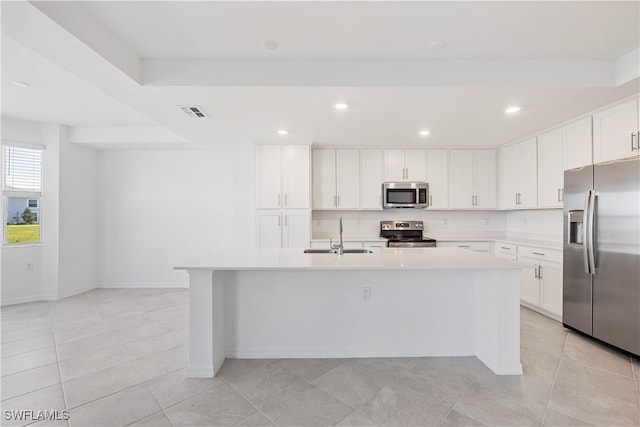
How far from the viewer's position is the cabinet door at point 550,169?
347 centimetres

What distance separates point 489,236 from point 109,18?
5.70 metres

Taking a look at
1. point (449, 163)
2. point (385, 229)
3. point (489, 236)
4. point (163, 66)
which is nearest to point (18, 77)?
point (163, 66)

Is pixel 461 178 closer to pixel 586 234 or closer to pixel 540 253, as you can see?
pixel 540 253

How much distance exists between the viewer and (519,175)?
419cm

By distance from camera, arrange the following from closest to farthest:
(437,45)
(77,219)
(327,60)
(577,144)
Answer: (437,45), (327,60), (577,144), (77,219)

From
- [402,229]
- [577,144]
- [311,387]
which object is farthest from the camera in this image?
[402,229]

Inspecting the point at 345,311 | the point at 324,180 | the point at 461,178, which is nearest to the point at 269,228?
the point at 324,180

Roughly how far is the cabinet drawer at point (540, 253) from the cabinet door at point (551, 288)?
0.09 meters

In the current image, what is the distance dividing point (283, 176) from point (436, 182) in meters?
2.59

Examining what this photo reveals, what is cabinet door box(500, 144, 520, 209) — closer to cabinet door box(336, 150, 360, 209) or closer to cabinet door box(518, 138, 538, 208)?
cabinet door box(518, 138, 538, 208)

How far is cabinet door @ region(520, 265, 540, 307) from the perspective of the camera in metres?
3.57

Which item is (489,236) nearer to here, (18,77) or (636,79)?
(636,79)

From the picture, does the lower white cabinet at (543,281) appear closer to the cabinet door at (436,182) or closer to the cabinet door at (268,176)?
the cabinet door at (436,182)

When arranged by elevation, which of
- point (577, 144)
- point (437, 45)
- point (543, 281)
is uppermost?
point (437, 45)
